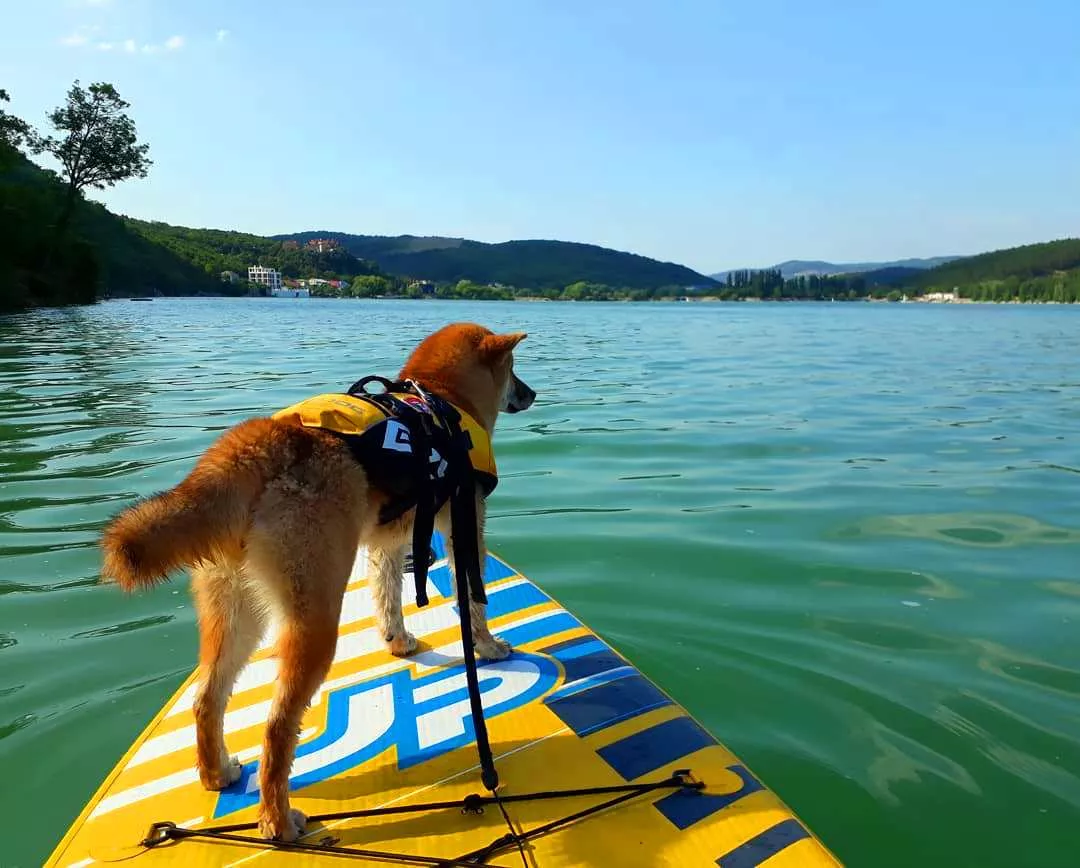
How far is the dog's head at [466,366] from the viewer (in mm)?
4789

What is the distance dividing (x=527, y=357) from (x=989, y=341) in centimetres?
2592

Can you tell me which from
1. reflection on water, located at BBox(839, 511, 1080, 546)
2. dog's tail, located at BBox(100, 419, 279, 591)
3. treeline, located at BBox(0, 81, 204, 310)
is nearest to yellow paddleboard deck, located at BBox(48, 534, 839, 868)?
dog's tail, located at BBox(100, 419, 279, 591)

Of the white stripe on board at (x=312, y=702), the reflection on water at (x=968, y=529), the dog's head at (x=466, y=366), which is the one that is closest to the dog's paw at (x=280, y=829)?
the white stripe on board at (x=312, y=702)

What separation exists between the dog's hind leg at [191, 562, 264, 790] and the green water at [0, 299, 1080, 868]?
3.35 ft

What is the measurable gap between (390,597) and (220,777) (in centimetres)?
152

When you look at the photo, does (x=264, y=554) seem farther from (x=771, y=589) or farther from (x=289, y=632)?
(x=771, y=589)

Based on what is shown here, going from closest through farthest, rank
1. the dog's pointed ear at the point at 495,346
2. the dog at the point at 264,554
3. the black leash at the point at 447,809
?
the dog at the point at 264,554 < the black leash at the point at 447,809 < the dog's pointed ear at the point at 495,346

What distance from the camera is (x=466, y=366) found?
4.93m

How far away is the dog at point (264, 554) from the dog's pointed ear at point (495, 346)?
163 cm

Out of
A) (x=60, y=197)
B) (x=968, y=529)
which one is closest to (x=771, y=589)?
(x=968, y=529)

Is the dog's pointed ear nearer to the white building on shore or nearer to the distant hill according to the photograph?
the distant hill

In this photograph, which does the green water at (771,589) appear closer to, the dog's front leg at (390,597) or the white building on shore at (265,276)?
the dog's front leg at (390,597)

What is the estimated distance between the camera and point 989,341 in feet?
126

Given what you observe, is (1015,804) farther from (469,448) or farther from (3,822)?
(3,822)
